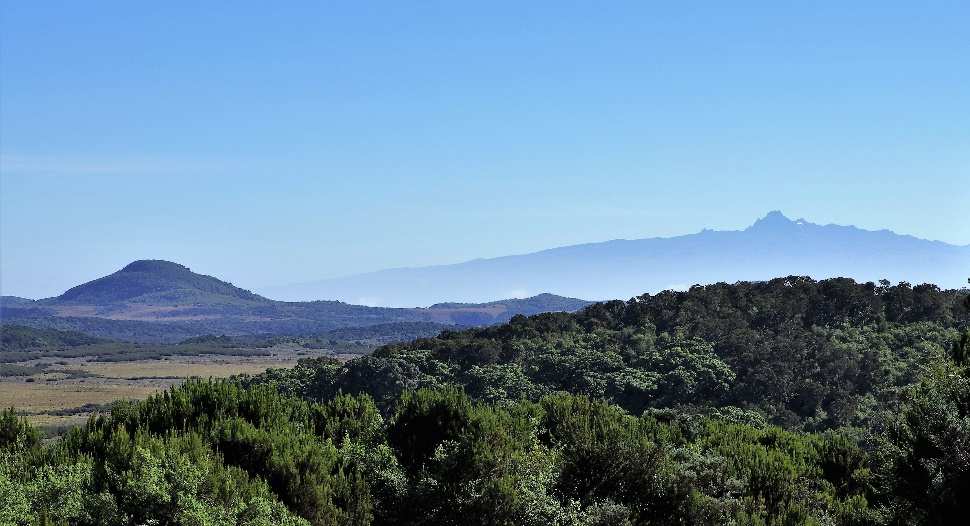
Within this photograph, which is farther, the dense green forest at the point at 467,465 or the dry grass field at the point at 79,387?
the dry grass field at the point at 79,387

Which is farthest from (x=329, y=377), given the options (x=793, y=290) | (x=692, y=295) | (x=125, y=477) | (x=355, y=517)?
(x=125, y=477)

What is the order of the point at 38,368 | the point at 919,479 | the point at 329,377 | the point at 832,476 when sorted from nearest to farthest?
the point at 919,479 < the point at 832,476 < the point at 329,377 < the point at 38,368

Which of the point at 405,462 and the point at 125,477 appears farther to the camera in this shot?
the point at 405,462

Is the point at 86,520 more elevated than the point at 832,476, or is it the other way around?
the point at 86,520

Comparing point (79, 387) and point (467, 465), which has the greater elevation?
point (467, 465)

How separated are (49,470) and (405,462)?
1053 centimetres

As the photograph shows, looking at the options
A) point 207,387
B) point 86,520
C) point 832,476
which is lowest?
point 832,476

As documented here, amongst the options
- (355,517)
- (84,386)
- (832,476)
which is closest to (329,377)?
(832,476)

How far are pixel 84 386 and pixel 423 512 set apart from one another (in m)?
141

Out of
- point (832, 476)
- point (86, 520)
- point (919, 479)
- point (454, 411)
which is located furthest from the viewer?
point (832, 476)

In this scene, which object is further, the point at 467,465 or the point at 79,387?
the point at 79,387

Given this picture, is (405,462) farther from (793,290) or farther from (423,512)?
(793,290)

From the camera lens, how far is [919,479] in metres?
21.0

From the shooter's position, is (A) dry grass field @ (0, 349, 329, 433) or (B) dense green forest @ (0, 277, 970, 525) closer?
(B) dense green forest @ (0, 277, 970, 525)
